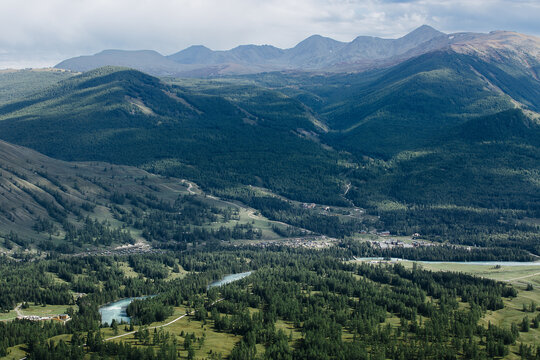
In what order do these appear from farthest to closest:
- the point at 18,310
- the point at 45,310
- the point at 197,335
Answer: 1. the point at 45,310
2. the point at 18,310
3. the point at 197,335

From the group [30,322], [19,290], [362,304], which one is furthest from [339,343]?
[19,290]

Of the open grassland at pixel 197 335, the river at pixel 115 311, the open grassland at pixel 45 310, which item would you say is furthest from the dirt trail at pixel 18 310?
the open grassland at pixel 197 335

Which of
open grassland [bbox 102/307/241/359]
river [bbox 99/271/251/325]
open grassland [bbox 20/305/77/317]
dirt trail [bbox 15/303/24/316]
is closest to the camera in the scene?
open grassland [bbox 102/307/241/359]

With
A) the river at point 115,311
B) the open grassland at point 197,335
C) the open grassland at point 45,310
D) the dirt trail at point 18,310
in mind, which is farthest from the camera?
the open grassland at point 45,310

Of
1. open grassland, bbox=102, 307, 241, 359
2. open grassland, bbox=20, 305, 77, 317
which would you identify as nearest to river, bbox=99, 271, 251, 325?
open grassland, bbox=20, 305, 77, 317

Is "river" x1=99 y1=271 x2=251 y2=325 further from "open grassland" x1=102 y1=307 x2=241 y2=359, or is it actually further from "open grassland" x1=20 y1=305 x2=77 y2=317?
"open grassland" x1=102 y1=307 x2=241 y2=359

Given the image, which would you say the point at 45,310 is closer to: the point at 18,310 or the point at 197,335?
the point at 18,310

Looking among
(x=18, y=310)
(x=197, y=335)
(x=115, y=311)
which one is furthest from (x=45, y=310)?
(x=197, y=335)

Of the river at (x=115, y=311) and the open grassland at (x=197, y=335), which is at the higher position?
the open grassland at (x=197, y=335)

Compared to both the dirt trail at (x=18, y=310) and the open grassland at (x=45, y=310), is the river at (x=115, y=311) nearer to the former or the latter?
the open grassland at (x=45, y=310)

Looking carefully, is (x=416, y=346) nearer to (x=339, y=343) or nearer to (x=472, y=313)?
(x=339, y=343)

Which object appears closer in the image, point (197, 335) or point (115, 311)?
point (197, 335)
